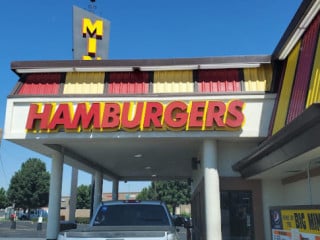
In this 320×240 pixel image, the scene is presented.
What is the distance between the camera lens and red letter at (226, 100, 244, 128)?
44.2 ft

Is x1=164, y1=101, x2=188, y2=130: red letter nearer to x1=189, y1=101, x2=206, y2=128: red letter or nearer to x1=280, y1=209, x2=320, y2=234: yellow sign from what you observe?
x1=189, y1=101, x2=206, y2=128: red letter

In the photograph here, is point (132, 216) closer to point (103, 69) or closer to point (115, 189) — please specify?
point (103, 69)

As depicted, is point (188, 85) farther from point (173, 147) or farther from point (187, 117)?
point (173, 147)

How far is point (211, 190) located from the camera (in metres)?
13.7

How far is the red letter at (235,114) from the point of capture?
13483mm

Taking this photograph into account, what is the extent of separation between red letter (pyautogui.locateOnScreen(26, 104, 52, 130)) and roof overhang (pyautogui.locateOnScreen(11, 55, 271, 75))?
55.5 inches

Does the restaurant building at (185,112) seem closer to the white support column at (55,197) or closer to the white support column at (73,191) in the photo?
the white support column at (55,197)

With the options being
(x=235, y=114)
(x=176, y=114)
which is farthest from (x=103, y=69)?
(x=235, y=114)

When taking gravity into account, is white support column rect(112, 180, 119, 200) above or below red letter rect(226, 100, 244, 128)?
below

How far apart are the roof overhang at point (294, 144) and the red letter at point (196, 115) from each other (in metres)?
3.15

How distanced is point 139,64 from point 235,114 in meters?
3.54

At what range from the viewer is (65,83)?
14.6 meters

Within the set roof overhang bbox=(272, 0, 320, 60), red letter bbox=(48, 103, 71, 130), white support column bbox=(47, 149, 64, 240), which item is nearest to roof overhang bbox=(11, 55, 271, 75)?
roof overhang bbox=(272, 0, 320, 60)

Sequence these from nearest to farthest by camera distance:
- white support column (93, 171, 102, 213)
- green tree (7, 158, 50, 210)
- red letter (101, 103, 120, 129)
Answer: red letter (101, 103, 120, 129) < white support column (93, 171, 102, 213) < green tree (7, 158, 50, 210)
